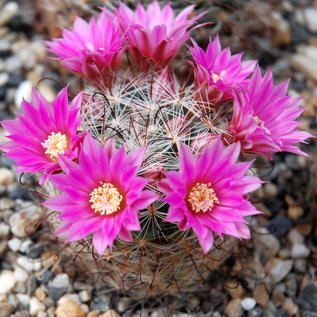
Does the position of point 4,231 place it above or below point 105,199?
below

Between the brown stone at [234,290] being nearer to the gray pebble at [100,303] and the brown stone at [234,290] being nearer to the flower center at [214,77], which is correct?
the gray pebble at [100,303]

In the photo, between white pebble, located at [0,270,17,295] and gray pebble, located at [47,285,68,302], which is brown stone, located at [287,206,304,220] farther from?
white pebble, located at [0,270,17,295]

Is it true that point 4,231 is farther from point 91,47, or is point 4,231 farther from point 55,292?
point 91,47

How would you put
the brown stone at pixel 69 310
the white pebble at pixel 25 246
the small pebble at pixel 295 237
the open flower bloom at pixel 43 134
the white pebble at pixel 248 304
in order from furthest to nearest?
the small pebble at pixel 295 237 → the white pebble at pixel 25 246 → the white pebble at pixel 248 304 → the brown stone at pixel 69 310 → the open flower bloom at pixel 43 134

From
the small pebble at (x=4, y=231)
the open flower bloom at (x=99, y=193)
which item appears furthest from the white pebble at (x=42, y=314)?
the open flower bloom at (x=99, y=193)

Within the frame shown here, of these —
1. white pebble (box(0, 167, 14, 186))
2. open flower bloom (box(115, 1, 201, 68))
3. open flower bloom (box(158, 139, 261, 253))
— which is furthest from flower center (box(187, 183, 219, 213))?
white pebble (box(0, 167, 14, 186))

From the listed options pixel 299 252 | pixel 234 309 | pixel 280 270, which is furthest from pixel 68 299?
pixel 299 252
